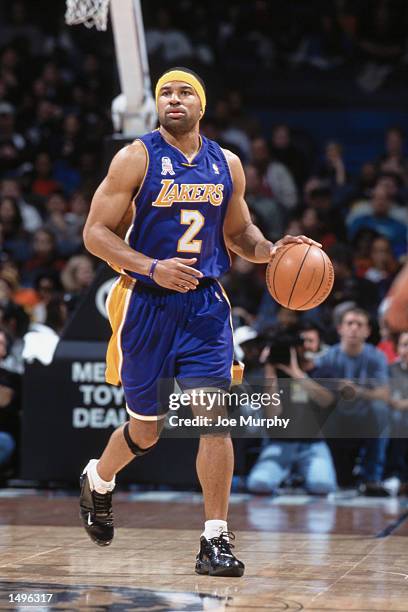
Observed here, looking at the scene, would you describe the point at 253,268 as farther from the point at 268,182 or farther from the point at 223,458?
the point at 223,458

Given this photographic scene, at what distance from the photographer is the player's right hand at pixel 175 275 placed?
5289 millimetres

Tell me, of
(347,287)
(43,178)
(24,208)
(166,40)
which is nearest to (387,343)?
(347,287)

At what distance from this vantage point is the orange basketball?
18.2ft

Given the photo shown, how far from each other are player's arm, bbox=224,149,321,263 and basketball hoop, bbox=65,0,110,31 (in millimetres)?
2357

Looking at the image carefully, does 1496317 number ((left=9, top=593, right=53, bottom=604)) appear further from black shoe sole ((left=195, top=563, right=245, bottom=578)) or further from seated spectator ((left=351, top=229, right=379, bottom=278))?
seated spectator ((left=351, top=229, right=379, bottom=278))

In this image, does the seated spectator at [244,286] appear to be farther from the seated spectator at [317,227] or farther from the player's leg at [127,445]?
the player's leg at [127,445]

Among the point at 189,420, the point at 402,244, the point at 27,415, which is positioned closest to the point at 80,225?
the point at 402,244

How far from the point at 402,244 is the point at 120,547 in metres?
7.38

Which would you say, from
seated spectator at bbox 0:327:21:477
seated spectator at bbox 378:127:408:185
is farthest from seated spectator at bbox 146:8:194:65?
seated spectator at bbox 0:327:21:477

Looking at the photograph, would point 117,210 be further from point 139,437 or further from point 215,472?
point 215,472

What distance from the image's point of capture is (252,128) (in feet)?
48.5

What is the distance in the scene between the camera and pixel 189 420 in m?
6.72

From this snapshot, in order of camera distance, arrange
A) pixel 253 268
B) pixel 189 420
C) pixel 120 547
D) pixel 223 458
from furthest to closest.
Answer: pixel 253 268 < pixel 189 420 < pixel 120 547 < pixel 223 458

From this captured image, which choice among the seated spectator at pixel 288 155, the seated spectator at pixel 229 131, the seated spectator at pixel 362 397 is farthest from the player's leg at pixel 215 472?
the seated spectator at pixel 229 131
